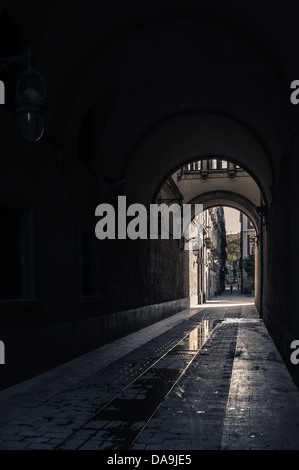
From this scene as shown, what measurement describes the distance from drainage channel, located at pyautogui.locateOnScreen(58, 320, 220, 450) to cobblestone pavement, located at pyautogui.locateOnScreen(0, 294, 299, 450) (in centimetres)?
1

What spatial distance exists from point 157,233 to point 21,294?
9999mm

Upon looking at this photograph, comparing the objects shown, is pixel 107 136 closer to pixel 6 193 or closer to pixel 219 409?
pixel 6 193

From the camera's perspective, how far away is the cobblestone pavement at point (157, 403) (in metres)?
4.62

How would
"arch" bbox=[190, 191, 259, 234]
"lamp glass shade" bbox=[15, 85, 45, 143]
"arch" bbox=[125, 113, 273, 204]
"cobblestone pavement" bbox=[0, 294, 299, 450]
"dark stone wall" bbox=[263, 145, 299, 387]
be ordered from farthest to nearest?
"arch" bbox=[190, 191, 259, 234], "arch" bbox=[125, 113, 273, 204], "dark stone wall" bbox=[263, 145, 299, 387], "lamp glass shade" bbox=[15, 85, 45, 143], "cobblestone pavement" bbox=[0, 294, 299, 450]

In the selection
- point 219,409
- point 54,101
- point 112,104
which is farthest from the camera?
point 112,104

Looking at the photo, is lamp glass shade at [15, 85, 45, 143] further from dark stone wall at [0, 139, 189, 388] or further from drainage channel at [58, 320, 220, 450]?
drainage channel at [58, 320, 220, 450]

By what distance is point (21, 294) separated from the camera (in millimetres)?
7668

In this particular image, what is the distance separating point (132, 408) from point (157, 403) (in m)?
0.40

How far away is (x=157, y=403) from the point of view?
6.04m

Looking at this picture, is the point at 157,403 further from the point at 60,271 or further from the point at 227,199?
the point at 227,199

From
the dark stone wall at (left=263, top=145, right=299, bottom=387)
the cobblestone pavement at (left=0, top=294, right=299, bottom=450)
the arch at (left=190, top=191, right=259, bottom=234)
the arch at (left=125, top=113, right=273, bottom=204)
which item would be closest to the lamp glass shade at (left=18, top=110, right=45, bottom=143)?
the cobblestone pavement at (left=0, top=294, right=299, bottom=450)

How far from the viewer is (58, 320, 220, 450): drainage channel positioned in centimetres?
464

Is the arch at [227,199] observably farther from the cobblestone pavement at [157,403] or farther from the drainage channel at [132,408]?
the drainage channel at [132,408]
